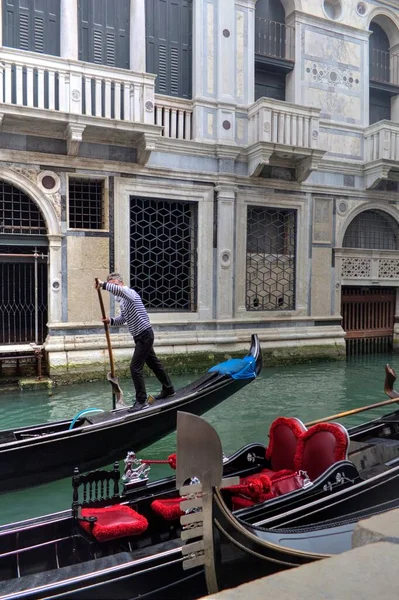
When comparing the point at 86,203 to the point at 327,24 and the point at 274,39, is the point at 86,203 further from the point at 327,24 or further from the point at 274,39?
the point at 327,24

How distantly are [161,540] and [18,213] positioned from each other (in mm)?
4881

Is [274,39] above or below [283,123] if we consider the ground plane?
above

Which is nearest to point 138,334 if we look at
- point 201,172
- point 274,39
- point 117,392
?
point 117,392

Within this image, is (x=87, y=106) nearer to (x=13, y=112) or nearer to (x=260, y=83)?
(x=13, y=112)

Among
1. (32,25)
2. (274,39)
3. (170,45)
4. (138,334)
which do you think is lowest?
(138,334)

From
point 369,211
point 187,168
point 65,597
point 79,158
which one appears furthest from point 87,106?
point 65,597

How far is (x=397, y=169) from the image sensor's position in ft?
25.6

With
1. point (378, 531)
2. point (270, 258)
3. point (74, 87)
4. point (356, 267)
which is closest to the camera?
point (378, 531)

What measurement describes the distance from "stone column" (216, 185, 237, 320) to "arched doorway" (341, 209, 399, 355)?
2.00 metres

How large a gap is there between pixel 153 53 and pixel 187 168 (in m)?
1.49

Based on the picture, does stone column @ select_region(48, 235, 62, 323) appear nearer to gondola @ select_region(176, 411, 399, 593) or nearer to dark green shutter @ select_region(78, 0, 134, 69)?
dark green shutter @ select_region(78, 0, 134, 69)

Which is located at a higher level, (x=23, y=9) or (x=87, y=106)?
(x=23, y=9)

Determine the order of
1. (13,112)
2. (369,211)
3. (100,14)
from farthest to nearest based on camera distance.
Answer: (369,211)
(100,14)
(13,112)

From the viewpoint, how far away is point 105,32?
632 cm
